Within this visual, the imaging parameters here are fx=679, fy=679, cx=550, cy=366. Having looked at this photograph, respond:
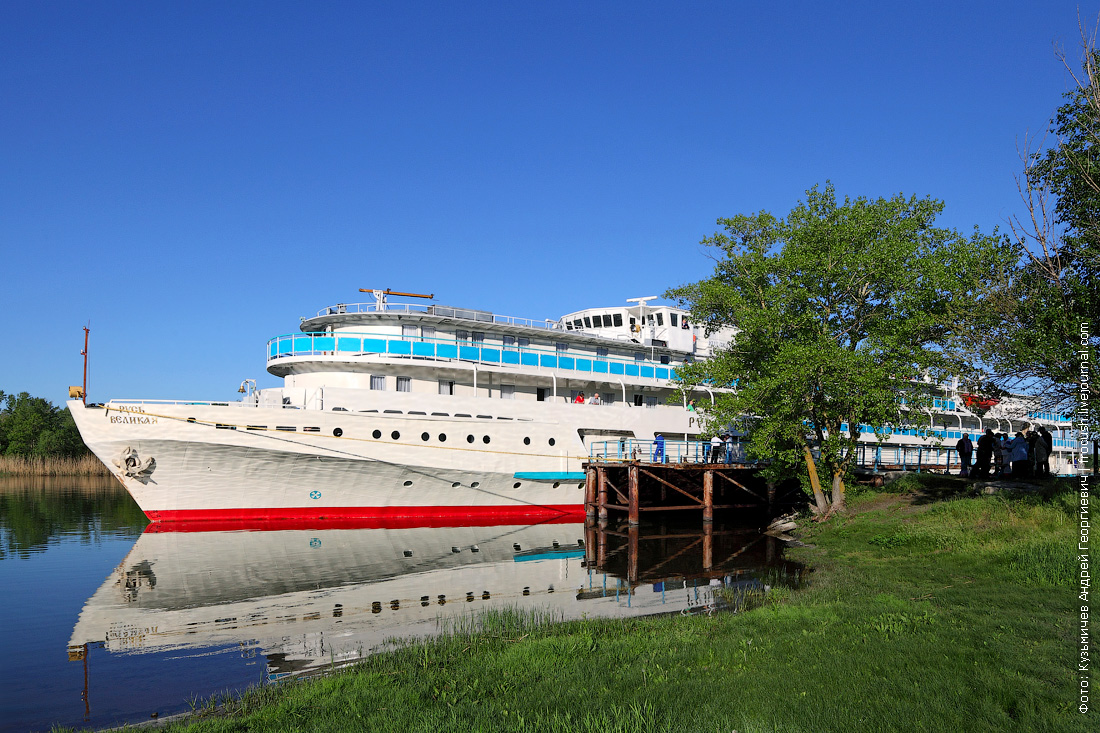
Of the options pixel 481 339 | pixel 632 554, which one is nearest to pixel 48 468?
pixel 481 339

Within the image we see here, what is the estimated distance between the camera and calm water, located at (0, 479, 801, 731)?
9.57 metres

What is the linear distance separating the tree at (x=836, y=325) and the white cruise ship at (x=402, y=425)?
6.00 feet

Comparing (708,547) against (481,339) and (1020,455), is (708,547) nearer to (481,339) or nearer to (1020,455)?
(1020,455)

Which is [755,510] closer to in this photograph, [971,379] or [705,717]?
[971,379]

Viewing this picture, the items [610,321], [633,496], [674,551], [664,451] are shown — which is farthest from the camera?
[610,321]

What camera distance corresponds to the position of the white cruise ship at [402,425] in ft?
72.5

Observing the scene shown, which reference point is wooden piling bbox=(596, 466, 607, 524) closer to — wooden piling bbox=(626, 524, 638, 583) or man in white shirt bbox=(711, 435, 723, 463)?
wooden piling bbox=(626, 524, 638, 583)

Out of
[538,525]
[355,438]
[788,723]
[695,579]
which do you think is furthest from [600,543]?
[788,723]

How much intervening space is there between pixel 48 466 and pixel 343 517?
152ft

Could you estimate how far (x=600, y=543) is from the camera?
2308 cm

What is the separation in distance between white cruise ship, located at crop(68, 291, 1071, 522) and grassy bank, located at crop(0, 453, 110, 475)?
37.5 metres

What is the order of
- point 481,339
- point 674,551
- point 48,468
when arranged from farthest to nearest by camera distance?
point 48,468
point 481,339
point 674,551

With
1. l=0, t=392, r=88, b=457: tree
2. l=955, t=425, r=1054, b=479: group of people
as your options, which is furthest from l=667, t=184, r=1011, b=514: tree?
l=0, t=392, r=88, b=457: tree

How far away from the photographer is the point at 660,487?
32.3 meters
